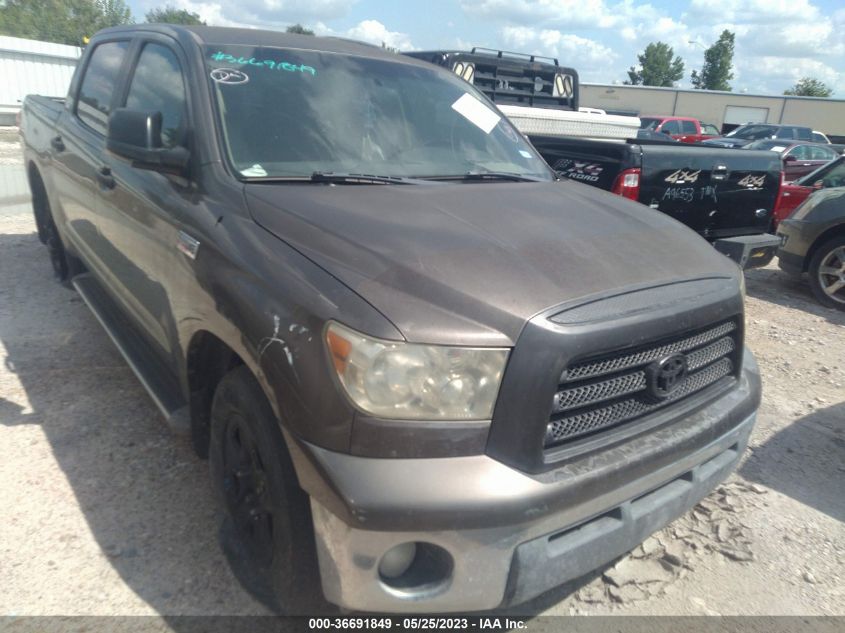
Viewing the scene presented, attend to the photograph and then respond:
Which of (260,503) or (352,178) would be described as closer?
(260,503)

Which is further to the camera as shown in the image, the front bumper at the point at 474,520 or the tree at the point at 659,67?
the tree at the point at 659,67

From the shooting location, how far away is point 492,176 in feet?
10.4

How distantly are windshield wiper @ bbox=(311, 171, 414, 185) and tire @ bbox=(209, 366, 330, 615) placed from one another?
0.84m

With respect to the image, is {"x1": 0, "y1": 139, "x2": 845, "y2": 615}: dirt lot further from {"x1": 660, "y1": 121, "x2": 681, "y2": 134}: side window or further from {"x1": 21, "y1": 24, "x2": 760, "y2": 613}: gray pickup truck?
{"x1": 660, "y1": 121, "x2": 681, "y2": 134}: side window

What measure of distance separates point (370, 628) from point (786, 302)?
619 centimetres

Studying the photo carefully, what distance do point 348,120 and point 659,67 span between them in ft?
264

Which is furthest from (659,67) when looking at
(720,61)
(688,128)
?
(688,128)

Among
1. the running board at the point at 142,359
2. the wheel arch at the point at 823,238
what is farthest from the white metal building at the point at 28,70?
the wheel arch at the point at 823,238

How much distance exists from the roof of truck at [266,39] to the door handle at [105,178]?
2.42ft

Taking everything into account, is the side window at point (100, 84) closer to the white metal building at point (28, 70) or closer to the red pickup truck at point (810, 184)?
the red pickup truck at point (810, 184)

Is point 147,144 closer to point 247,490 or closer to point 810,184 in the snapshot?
point 247,490

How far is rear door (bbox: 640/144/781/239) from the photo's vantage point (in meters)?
5.65

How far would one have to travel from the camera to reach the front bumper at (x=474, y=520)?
5.74ft

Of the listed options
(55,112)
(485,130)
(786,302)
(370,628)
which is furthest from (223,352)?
(786,302)
